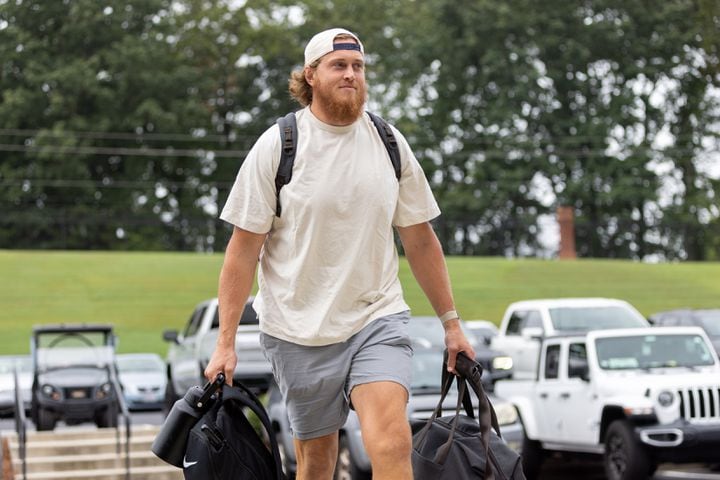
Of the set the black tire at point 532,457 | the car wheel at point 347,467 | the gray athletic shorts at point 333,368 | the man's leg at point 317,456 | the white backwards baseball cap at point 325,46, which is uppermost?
the white backwards baseball cap at point 325,46

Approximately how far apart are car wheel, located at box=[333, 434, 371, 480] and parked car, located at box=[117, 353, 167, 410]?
1572 cm

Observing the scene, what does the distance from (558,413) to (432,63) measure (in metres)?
48.2

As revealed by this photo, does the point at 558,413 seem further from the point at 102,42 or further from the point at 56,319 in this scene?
the point at 102,42

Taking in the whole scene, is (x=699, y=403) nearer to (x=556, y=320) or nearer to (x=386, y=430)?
(x=556, y=320)

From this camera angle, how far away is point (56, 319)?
37.8 meters

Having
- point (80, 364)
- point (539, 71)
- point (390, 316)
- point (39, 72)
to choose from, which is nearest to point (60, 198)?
point (39, 72)

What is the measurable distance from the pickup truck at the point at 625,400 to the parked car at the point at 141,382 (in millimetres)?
13295

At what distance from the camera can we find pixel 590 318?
20719 mm

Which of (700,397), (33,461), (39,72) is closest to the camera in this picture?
(33,461)

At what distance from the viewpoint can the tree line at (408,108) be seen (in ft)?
188

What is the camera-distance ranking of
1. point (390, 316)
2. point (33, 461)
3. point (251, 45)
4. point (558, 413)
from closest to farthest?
Answer: 1. point (390, 316)
2. point (33, 461)
3. point (558, 413)
4. point (251, 45)

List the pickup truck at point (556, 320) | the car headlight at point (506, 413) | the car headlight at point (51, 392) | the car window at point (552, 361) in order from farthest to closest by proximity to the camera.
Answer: the pickup truck at point (556, 320), the car headlight at point (51, 392), the car window at point (552, 361), the car headlight at point (506, 413)

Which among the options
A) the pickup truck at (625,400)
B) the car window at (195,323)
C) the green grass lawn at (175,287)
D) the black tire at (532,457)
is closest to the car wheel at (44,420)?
the car window at (195,323)

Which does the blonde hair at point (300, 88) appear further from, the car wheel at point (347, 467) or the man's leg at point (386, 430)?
the car wheel at point (347, 467)
